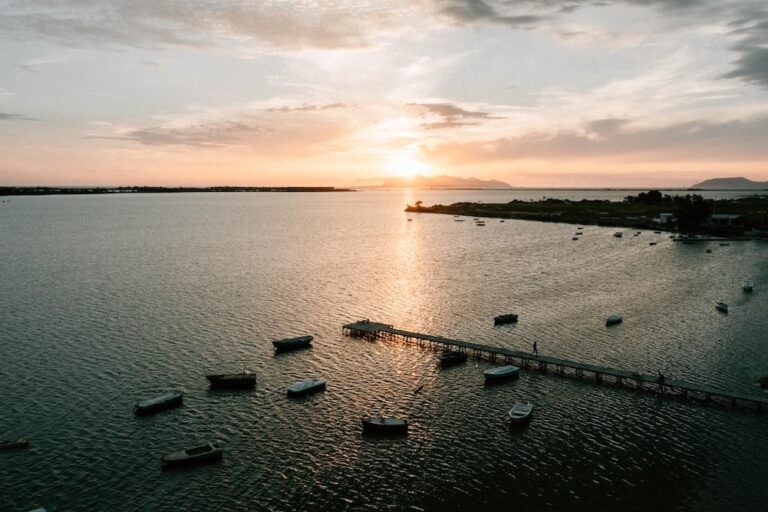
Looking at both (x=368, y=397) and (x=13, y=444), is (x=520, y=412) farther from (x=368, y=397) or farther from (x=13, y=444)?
(x=13, y=444)

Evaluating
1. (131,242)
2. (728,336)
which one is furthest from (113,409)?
(131,242)

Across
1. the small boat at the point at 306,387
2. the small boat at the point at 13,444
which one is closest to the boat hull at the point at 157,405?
the small boat at the point at 13,444

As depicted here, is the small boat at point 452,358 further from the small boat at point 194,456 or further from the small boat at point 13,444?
the small boat at point 13,444

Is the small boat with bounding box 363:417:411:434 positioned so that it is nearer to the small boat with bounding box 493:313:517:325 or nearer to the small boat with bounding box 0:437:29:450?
the small boat with bounding box 0:437:29:450

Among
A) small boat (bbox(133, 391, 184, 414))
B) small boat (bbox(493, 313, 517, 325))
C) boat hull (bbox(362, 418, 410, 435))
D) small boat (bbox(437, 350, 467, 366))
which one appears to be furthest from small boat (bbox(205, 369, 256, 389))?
small boat (bbox(493, 313, 517, 325))

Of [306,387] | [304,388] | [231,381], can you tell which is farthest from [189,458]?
[306,387]

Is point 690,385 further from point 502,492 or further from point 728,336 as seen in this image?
point 502,492

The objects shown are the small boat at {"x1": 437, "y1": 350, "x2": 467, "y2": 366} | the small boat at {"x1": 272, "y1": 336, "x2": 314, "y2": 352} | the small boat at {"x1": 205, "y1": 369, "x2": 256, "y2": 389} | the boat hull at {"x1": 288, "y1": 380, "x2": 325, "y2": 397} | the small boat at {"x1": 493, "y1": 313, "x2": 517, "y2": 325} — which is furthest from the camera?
the small boat at {"x1": 493, "y1": 313, "x2": 517, "y2": 325}
